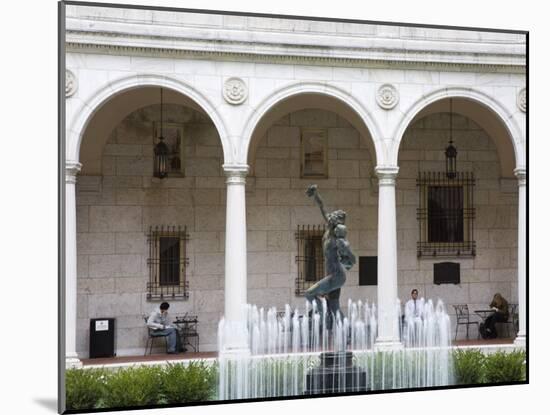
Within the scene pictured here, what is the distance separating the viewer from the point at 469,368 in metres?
12.1

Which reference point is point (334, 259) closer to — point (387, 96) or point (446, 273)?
point (387, 96)

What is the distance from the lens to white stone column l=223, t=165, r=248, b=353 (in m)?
12.6

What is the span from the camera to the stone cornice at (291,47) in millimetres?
11766

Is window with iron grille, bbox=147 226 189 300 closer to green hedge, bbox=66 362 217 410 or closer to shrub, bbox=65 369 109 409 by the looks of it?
green hedge, bbox=66 362 217 410

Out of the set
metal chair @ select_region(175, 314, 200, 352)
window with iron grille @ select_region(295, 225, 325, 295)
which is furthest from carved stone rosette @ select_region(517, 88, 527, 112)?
metal chair @ select_region(175, 314, 200, 352)

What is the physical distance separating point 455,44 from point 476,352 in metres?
4.49

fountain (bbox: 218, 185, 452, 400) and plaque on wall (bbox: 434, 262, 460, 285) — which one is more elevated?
plaque on wall (bbox: 434, 262, 460, 285)

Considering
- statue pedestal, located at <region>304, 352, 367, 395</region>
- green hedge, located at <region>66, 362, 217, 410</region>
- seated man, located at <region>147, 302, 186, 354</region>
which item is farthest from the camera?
seated man, located at <region>147, 302, 186, 354</region>

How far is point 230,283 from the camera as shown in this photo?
41.5ft

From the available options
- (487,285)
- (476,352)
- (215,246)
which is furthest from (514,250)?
(215,246)

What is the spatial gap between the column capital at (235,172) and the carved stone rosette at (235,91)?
0.92 metres

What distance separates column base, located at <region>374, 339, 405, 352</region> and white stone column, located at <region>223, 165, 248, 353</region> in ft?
6.38

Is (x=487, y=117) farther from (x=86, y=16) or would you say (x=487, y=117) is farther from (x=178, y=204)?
(x=86, y=16)

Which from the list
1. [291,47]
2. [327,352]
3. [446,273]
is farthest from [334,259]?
[446,273]
